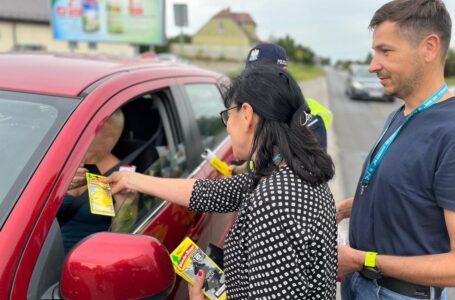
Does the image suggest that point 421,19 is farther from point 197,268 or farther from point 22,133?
point 22,133

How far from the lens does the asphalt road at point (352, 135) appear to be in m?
6.69

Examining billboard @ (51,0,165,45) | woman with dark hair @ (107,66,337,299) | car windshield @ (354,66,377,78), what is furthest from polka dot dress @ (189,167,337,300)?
car windshield @ (354,66,377,78)

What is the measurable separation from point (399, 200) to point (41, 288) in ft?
4.01

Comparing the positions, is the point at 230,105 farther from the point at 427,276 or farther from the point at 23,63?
the point at 23,63

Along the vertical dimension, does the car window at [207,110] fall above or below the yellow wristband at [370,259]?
above

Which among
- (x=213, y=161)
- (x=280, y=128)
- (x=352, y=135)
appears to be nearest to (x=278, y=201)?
(x=280, y=128)

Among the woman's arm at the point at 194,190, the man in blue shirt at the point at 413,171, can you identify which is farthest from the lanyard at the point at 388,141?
the woman's arm at the point at 194,190

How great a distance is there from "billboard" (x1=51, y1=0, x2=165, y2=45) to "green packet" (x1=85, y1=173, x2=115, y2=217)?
16228mm

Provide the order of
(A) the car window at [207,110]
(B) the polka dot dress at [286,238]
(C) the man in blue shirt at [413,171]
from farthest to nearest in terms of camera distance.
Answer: (A) the car window at [207,110]
(C) the man in blue shirt at [413,171]
(B) the polka dot dress at [286,238]

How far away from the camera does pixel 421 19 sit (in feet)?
4.88

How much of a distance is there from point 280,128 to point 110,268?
0.67m

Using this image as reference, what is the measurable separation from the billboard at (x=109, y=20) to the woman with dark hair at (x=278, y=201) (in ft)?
54.7

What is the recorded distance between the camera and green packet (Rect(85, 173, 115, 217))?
1.70 meters

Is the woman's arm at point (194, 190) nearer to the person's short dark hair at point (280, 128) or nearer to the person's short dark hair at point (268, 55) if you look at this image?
the person's short dark hair at point (280, 128)
